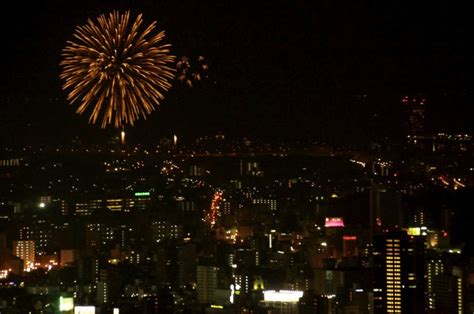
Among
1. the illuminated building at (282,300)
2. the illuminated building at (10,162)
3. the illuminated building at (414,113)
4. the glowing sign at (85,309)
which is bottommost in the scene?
the glowing sign at (85,309)

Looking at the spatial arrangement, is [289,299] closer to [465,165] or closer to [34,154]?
[465,165]

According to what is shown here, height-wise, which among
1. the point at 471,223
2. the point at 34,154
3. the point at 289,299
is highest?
the point at 34,154

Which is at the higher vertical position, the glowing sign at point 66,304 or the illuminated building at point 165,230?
the illuminated building at point 165,230

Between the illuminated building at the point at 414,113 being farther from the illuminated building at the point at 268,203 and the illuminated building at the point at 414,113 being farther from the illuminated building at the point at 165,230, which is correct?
the illuminated building at the point at 165,230

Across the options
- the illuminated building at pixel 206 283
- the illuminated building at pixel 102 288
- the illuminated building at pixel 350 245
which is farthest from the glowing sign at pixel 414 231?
the illuminated building at pixel 102 288

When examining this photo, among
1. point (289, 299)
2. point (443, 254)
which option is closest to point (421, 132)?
point (443, 254)

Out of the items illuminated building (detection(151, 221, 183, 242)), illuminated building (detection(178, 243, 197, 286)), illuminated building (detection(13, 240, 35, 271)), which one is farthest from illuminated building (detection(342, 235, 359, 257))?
illuminated building (detection(13, 240, 35, 271))
